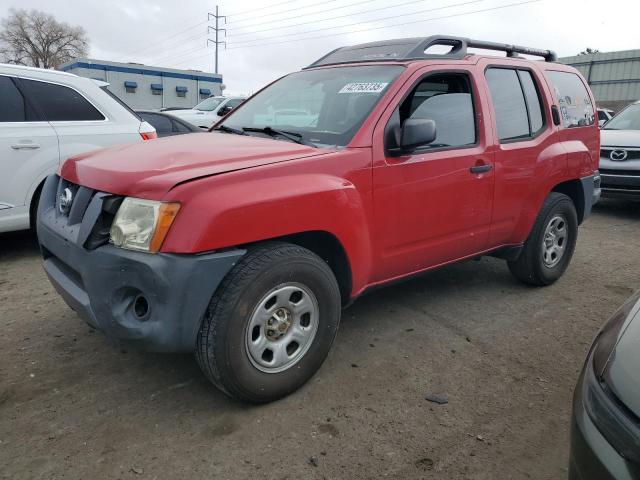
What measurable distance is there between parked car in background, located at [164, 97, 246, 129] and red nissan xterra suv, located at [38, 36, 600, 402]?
8546 millimetres

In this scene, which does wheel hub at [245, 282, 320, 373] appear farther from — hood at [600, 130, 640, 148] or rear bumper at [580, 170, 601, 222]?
hood at [600, 130, 640, 148]

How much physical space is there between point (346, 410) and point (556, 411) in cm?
108

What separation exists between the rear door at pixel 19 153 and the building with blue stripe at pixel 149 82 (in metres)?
20.7

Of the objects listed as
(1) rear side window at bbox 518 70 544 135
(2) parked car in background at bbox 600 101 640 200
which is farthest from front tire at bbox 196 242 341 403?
(2) parked car in background at bbox 600 101 640 200

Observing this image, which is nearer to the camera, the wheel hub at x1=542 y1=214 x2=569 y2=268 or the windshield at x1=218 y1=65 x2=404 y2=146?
the windshield at x1=218 y1=65 x2=404 y2=146

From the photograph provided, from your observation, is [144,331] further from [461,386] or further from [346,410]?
[461,386]

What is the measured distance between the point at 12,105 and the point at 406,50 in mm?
3590

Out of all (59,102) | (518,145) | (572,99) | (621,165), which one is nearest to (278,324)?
(518,145)

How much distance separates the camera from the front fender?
222 cm

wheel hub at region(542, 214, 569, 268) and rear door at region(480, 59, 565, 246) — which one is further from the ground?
rear door at region(480, 59, 565, 246)

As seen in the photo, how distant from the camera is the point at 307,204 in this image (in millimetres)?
2551

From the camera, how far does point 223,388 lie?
8.10ft

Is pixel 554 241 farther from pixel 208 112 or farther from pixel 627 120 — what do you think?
pixel 208 112

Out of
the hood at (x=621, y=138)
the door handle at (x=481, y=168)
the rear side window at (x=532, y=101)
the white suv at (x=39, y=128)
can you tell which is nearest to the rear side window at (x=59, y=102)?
the white suv at (x=39, y=128)
